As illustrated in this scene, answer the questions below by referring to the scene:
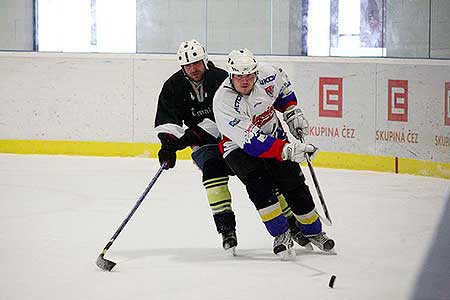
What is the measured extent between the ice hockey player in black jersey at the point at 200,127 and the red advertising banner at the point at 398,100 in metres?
3.01

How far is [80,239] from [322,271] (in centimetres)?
140

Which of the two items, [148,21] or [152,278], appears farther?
[148,21]

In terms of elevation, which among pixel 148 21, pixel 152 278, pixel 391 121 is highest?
pixel 148 21

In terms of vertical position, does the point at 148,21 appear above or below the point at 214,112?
above

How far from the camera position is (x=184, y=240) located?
17.8 ft

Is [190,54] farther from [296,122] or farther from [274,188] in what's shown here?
[274,188]

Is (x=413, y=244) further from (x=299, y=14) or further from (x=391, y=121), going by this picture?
(x=299, y=14)

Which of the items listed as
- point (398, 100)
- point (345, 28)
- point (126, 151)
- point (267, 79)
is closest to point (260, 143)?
point (267, 79)

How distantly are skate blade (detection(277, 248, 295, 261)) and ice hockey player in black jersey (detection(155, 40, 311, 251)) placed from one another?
0.63 feet

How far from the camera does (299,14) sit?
9180mm

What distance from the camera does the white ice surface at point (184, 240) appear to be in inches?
169

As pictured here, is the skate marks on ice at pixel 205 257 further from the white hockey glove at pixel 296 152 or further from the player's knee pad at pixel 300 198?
the white hockey glove at pixel 296 152

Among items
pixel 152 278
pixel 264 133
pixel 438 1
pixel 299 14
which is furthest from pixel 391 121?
pixel 152 278

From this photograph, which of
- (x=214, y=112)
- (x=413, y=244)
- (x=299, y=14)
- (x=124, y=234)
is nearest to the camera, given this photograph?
(x=214, y=112)
